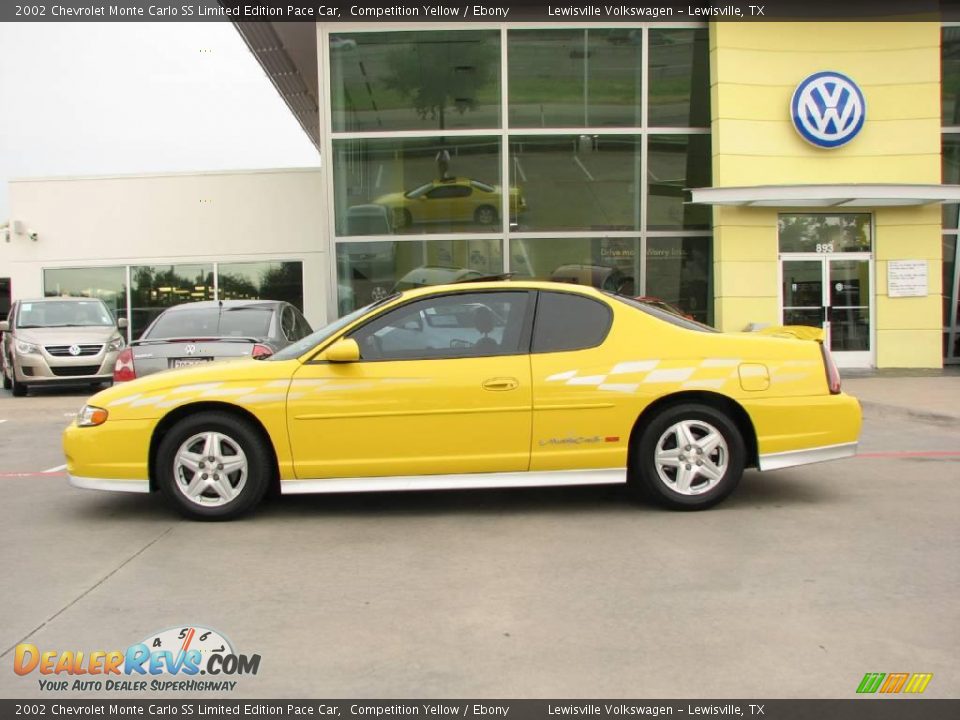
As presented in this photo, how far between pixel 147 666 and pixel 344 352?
94.8 inches

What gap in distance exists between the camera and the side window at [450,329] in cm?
563

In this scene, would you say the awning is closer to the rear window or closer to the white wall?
the rear window

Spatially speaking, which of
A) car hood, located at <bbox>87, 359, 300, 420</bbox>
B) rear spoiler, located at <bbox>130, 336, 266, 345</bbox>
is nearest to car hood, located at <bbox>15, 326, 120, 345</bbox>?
rear spoiler, located at <bbox>130, 336, 266, 345</bbox>

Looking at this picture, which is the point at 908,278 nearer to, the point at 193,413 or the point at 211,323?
the point at 211,323

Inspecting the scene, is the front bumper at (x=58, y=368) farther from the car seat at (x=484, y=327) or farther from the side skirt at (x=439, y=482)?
the car seat at (x=484, y=327)

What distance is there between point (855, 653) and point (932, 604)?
787mm

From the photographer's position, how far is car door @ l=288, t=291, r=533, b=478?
5.45 m

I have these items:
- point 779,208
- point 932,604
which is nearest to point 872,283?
point 779,208

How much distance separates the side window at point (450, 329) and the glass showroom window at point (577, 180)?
10.8m

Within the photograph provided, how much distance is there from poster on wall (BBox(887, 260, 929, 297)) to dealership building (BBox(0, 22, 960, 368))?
1.4 inches

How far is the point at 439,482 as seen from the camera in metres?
5.49

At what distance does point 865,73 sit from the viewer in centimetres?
1548
